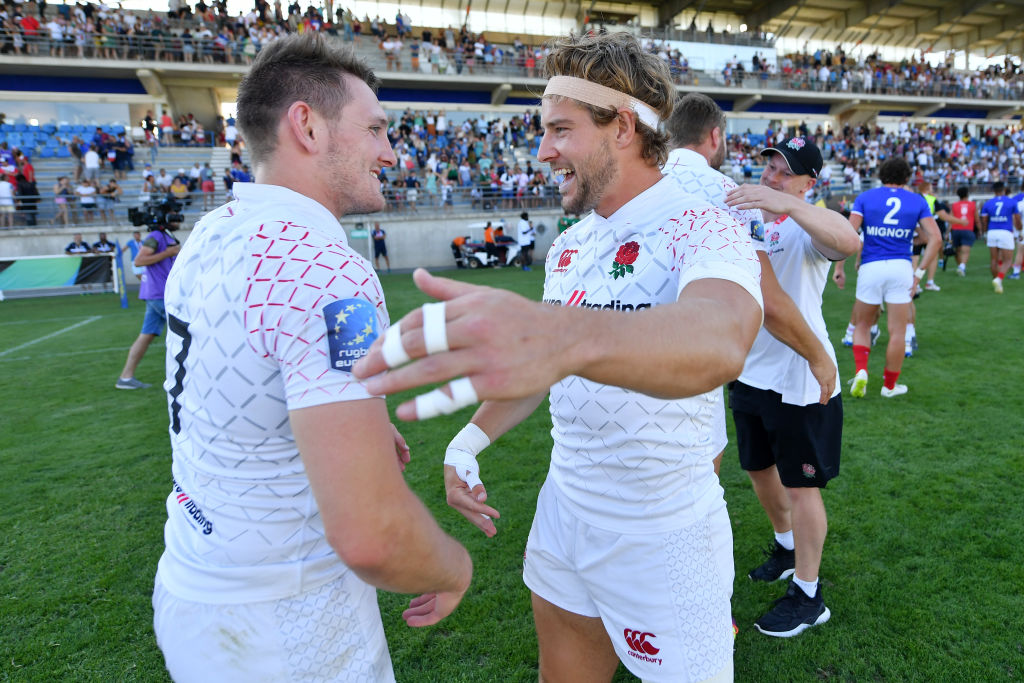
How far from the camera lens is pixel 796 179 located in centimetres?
356

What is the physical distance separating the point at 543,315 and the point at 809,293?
2920 mm

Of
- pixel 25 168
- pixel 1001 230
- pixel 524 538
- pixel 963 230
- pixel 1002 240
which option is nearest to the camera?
pixel 524 538

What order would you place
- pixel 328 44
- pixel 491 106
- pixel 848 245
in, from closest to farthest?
pixel 328 44 → pixel 848 245 → pixel 491 106

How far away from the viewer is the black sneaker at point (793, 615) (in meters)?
3.08

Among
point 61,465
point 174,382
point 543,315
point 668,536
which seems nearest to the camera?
point 543,315

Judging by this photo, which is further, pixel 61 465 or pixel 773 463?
pixel 61 465

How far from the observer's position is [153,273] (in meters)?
7.80

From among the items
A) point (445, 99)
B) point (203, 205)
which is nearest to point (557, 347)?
point (203, 205)

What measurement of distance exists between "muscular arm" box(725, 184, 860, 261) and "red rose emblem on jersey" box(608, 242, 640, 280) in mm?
790

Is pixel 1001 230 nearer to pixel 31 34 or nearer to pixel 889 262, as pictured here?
pixel 889 262

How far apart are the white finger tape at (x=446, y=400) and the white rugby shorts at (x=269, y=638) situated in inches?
36.4

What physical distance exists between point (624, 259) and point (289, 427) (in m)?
1.05

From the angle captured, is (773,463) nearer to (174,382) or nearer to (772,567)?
(772,567)

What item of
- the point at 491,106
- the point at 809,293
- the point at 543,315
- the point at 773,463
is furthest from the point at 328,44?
the point at 491,106
